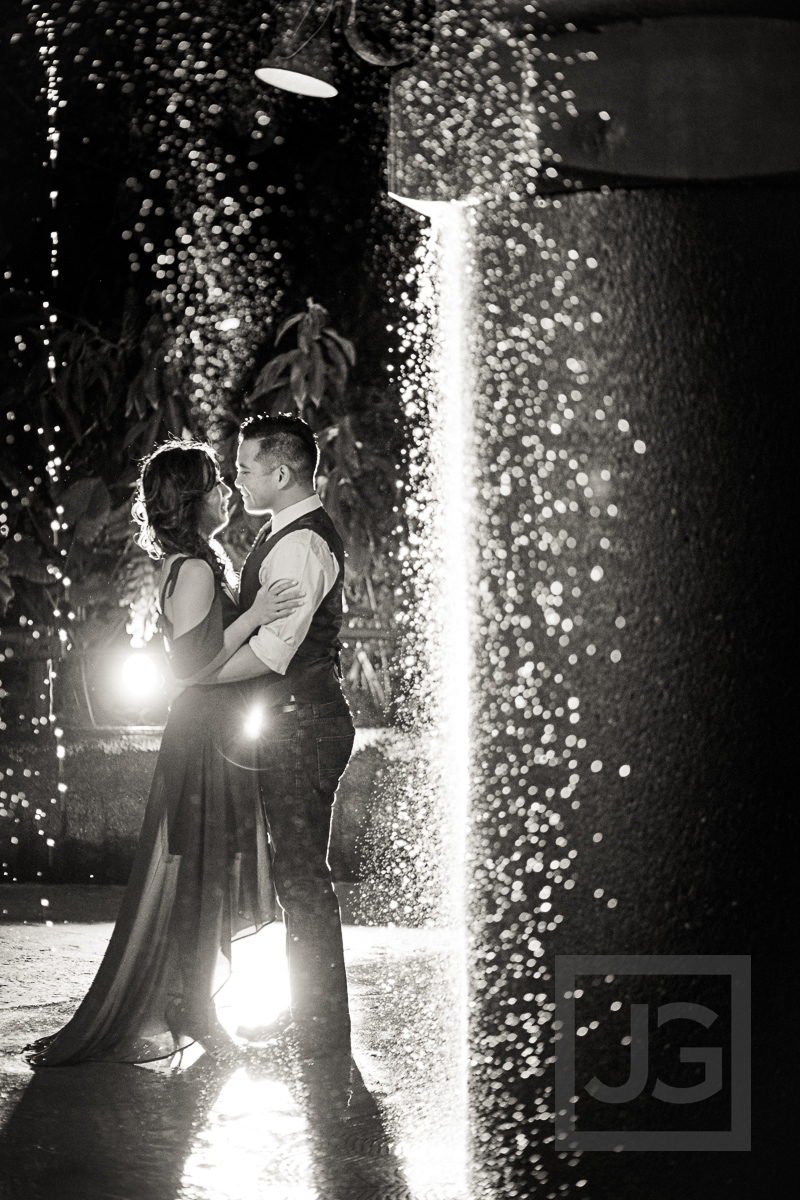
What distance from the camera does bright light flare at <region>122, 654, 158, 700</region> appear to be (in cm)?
662

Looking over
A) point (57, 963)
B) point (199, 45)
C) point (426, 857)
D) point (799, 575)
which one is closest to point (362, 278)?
point (199, 45)

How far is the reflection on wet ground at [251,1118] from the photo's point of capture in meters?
2.92

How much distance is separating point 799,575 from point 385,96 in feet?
16.0

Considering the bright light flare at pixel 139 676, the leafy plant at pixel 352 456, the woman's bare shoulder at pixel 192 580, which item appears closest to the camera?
the woman's bare shoulder at pixel 192 580

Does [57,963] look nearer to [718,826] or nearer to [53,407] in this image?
[53,407]

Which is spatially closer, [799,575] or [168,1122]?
[799,575]

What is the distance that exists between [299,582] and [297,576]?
17mm

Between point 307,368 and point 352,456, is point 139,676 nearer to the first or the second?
point 352,456

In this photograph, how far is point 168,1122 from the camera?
330 centimetres

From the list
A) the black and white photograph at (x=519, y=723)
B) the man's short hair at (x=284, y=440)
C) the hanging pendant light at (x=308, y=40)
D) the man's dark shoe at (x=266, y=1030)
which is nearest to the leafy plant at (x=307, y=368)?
the black and white photograph at (x=519, y=723)

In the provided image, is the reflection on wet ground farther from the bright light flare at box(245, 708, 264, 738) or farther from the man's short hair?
the man's short hair

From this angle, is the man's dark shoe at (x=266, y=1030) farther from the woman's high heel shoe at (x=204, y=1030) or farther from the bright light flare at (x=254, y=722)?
the bright light flare at (x=254, y=722)

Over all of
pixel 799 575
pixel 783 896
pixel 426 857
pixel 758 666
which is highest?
pixel 799 575

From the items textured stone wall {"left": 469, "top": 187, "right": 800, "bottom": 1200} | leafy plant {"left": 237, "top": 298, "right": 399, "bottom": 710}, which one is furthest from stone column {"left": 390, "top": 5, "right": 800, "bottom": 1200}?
leafy plant {"left": 237, "top": 298, "right": 399, "bottom": 710}
